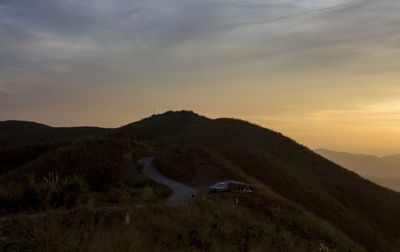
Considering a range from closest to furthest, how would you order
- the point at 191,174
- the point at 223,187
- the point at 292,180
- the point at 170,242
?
the point at 170,242 < the point at 223,187 < the point at 191,174 < the point at 292,180

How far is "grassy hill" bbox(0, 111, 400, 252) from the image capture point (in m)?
12.8

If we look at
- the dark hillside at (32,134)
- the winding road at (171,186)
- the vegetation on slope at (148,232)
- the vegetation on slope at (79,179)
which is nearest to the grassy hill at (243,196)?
the vegetation on slope at (148,232)

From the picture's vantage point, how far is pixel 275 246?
43.4ft

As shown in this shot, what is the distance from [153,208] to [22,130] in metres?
124

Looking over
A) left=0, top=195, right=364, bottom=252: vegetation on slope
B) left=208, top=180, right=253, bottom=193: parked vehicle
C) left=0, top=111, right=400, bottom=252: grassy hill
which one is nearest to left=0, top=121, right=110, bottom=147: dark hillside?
left=0, top=111, right=400, bottom=252: grassy hill

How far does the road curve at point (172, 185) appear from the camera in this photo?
22500 mm

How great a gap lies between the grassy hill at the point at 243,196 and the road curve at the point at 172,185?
1447mm

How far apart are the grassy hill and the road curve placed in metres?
1.45

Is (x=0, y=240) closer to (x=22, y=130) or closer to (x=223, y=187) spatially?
(x=223, y=187)

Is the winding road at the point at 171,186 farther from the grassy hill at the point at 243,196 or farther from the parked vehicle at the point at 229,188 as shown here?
the parked vehicle at the point at 229,188

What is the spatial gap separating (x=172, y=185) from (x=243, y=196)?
8.04m

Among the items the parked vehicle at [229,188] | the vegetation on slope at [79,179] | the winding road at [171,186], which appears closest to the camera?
the vegetation on slope at [79,179]

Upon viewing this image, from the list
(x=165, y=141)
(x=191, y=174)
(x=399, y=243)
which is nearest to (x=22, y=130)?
(x=165, y=141)

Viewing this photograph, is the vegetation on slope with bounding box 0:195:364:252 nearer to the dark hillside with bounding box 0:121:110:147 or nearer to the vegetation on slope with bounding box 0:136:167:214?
the vegetation on slope with bounding box 0:136:167:214
